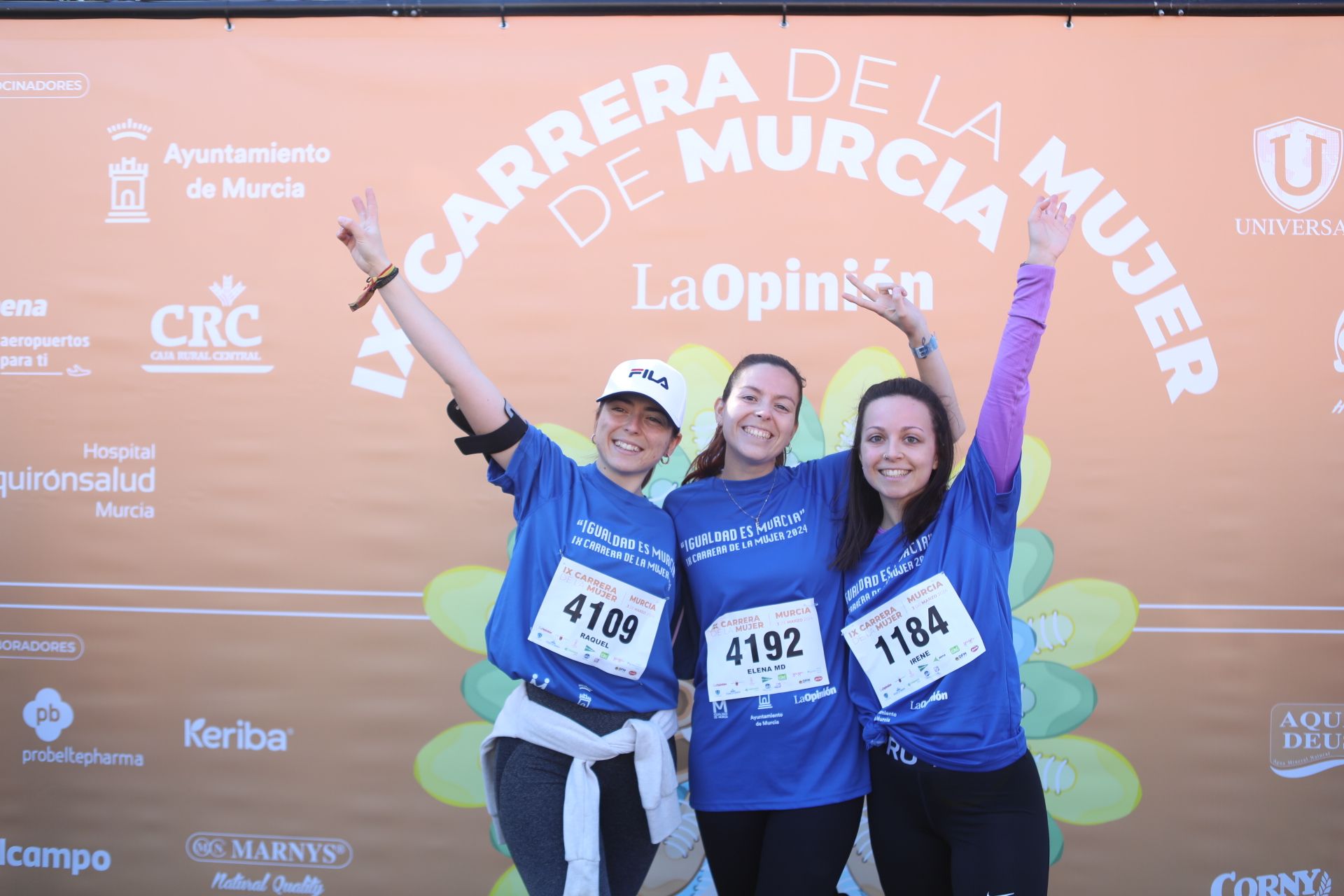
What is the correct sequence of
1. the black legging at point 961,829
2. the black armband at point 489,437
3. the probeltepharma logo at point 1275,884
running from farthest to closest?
1. the probeltepharma logo at point 1275,884
2. the black armband at point 489,437
3. the black legging at point 961,829

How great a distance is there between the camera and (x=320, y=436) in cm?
290

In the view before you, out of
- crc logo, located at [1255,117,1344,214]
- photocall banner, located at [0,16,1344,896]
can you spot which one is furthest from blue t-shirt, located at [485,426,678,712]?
crc logo, located at [1255,117,1344,214]

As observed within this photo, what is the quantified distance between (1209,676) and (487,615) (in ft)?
7.41

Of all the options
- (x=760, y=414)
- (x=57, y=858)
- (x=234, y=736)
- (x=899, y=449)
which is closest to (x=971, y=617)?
(x=899, y=449)

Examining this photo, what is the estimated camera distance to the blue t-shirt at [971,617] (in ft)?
5.94

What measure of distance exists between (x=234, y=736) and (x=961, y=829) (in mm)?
2291

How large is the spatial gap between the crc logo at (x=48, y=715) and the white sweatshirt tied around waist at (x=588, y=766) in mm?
1884

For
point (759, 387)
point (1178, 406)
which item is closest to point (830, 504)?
point (759, 387)

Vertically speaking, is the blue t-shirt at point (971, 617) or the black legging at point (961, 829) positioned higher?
the blue t-shirt at point (971, 617)

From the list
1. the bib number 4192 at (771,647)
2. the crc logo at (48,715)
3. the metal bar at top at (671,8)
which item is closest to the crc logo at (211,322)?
the metal bar at top at (671,8)

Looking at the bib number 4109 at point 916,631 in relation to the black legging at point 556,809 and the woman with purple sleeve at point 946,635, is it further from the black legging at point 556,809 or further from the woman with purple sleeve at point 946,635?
the black legging at point 556,809

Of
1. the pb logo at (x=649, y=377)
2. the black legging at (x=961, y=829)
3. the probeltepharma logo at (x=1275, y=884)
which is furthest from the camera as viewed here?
the probeltepharma logo at (x=1275, y=884)

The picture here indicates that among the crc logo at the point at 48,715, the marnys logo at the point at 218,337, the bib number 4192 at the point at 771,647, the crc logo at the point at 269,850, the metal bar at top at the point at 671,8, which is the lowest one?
the crc logo at the point at 269,850

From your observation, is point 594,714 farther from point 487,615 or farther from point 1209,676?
point 1209,676
